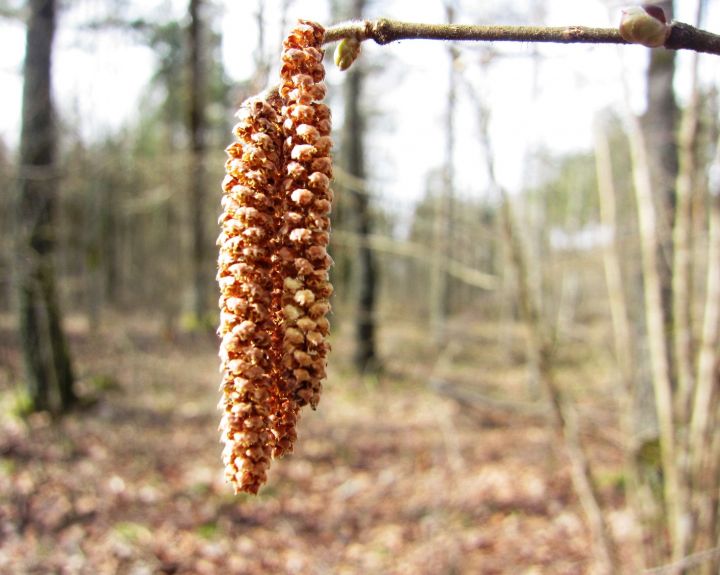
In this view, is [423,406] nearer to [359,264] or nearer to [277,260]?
[359,264]

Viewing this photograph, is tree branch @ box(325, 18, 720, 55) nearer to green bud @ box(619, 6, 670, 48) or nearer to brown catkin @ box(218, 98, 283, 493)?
green bud @ box(619, 6, 670, 48)

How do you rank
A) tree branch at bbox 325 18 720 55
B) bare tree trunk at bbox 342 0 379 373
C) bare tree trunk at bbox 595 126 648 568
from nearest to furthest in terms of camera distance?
tree branch at bbox 325 18 720 55 < bare tree trunk at bbox 595 126 648 568 < bare tree trunk at bbox 342 0 379 373

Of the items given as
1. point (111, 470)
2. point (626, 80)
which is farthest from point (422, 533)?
point (626, 80)

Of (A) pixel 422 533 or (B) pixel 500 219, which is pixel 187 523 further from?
(B) pixel 500 219

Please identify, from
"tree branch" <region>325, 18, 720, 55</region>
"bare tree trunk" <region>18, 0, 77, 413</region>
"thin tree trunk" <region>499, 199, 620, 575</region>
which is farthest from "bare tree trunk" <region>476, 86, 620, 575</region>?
"bare tree trunk" <region>18, 0, 77, 413</region>

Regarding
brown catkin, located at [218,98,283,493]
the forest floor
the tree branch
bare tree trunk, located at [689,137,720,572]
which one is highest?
the tree branch

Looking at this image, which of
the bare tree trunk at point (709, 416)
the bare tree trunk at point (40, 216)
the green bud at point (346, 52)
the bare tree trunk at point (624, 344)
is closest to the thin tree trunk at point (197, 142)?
the bare tree trunk at point (40, 216)

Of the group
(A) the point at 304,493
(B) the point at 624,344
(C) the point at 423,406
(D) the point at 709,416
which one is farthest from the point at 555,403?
(C) the point at 423,406
